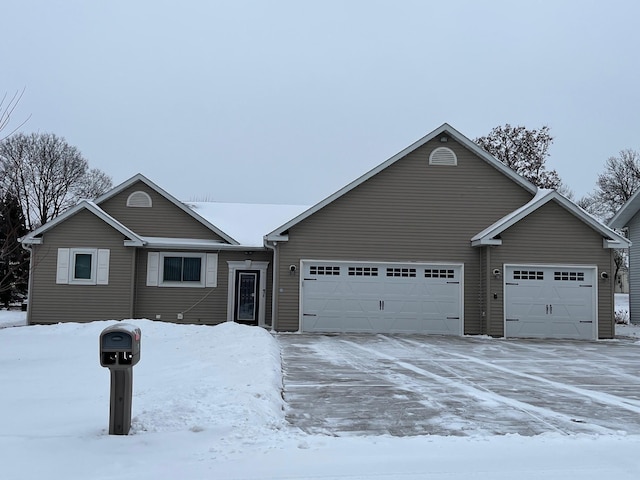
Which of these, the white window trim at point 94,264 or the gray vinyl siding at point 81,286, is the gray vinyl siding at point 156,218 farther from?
Result: the white window trim at point 94,264

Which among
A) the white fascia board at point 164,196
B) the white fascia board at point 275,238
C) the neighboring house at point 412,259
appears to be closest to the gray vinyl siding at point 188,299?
the neighboring house at point 412,259

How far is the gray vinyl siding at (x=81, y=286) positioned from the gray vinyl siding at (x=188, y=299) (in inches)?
27.1

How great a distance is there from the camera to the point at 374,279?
62.0 feet

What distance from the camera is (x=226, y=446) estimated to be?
18.0ft

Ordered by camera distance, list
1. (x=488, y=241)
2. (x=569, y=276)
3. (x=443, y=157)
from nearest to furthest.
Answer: (x=488, y=241) → (x=569, y=276) → (x=443, y=157)

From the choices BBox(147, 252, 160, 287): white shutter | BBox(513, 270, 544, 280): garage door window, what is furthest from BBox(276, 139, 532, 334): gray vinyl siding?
BBox(147, 252, 160, 287): white shutter

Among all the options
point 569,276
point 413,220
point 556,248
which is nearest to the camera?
point 556,248

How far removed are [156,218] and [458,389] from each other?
14.5 metres

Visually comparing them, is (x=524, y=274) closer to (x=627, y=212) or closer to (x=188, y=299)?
(x=627, y=212)

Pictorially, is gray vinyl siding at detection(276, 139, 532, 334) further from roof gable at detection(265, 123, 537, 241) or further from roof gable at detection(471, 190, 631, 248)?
roof gable at detection(471, 190, 631, 248)

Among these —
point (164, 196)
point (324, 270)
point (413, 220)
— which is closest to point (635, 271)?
point (413, 220)

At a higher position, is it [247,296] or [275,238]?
[275,238]

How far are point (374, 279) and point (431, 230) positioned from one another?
2.35 m

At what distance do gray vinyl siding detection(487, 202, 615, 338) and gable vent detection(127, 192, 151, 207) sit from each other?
37.7 ft
